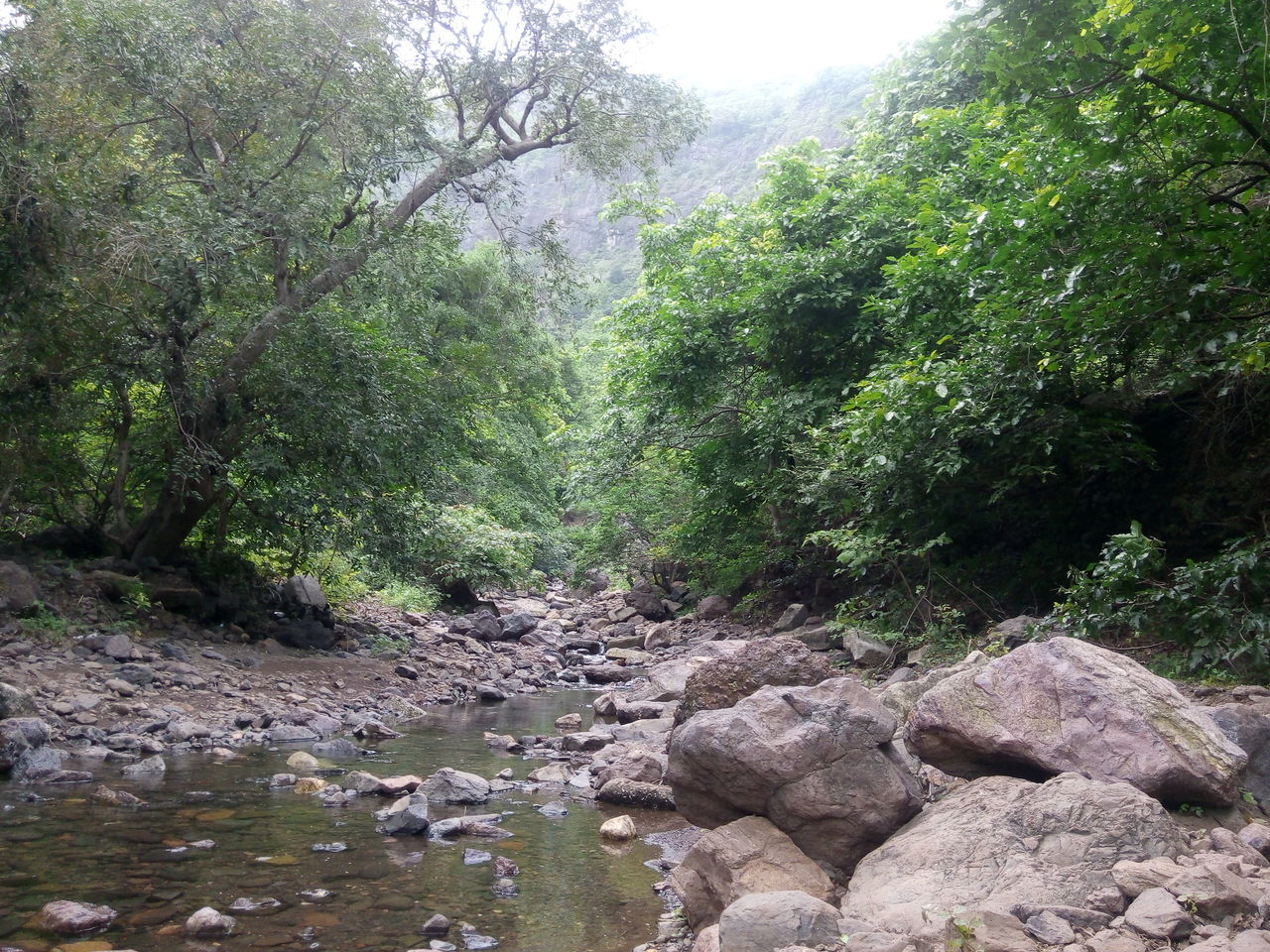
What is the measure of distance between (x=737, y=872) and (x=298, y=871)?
2.37 metres

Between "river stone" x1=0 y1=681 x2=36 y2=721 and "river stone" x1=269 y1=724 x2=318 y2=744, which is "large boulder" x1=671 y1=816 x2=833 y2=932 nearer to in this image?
"river stone" x1=269 y1=724 x2=318 y2=744

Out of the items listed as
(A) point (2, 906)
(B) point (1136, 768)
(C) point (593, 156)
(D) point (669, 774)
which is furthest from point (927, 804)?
(C) point (593, 156)

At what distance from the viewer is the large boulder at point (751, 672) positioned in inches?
250

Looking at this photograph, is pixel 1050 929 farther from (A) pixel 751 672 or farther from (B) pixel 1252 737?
(A) pixel 751 672

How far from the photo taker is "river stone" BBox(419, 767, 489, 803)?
6.71m

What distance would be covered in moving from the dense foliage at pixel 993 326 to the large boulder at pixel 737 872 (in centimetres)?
363

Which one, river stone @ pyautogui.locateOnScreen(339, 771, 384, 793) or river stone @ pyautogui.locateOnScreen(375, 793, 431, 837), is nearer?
river stone @ pyautogui.locateOnScreen(375, 793, 431, 837)

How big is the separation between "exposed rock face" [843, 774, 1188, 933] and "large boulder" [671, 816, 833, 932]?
0.91ft

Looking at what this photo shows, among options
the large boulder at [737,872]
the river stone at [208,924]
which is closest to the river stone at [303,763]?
the river stone at [208,924]

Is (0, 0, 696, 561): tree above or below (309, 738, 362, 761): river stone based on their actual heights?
above

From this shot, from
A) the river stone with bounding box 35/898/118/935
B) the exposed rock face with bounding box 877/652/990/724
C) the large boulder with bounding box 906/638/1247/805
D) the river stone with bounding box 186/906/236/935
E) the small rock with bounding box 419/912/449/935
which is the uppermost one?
the large boulder with bounding box 906/638/1247/805

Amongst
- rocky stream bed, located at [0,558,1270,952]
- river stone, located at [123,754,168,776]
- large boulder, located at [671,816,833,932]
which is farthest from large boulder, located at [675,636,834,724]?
river stone, located at [123,754,168,776]

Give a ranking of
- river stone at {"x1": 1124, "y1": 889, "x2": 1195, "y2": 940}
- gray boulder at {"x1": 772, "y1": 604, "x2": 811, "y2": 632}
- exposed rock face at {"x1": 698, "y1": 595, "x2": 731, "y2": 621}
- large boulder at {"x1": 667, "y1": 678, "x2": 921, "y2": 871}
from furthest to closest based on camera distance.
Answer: exposed rock face at {"x1": 698, "y1": 595, "x2": 731, "y2": 621}, gray boulder at {"x1": 772, "y1": 604, "x2": 811, "y2": 632}, large boulder at {"x1": 667, "y1": 678, "x2": 921, "y2": 871}, river stone at {"x1": 1124, "y1": 889, "x2": 1195, "y2": 940}

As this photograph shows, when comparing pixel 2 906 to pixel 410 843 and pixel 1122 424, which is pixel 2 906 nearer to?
pixel 410 843
